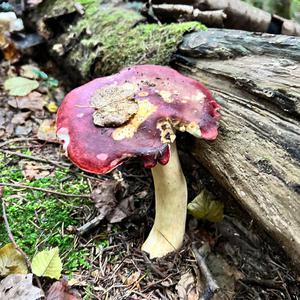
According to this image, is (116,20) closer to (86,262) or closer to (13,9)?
(13,9)

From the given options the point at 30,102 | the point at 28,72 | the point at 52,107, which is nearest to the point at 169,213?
the point at 52,107

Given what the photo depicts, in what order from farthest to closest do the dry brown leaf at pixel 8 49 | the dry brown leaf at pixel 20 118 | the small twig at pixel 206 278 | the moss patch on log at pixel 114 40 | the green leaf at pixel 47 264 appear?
the dry brown leaf at pixel 8 49
the dry brown leaf at pixel 20 118
the moss patch on log at pixel 114 40
the small twig at pixel 206 278
the green leaf at pixel 47 264

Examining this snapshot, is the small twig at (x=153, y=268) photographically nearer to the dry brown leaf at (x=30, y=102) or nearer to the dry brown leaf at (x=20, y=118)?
the dry brown leaf at (x=20, y=118)

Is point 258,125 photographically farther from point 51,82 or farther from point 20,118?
point 51,82

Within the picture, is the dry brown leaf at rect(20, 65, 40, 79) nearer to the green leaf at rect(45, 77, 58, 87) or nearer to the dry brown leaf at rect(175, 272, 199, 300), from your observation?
the green leaf at rect(45, 77, 58, 87)

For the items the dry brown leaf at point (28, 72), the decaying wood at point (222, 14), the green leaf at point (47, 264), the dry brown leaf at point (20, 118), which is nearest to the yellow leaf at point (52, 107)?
the dry brown leaf at point (20, 118)

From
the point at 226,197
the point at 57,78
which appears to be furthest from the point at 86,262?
the point at 57,78

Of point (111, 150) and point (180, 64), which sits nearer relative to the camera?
point (111, 150)
